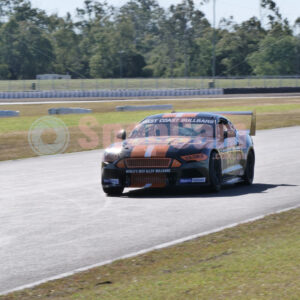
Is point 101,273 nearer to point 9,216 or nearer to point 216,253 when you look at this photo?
point 216,253

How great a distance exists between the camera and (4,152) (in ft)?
72.7

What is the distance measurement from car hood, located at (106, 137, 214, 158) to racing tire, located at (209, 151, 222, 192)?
0.20 m

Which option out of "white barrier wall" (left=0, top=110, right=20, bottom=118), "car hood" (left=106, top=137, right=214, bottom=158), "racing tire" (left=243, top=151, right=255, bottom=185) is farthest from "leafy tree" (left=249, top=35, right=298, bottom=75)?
"car hood" (left=106, top=137, right=214, bottom=158)

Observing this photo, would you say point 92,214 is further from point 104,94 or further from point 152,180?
point 104,94

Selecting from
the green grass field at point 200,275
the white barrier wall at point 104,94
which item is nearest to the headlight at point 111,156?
the green grass field at point 200,275

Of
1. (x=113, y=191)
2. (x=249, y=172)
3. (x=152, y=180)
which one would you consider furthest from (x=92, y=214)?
(x=249, y=172)

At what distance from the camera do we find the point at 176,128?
498 inches

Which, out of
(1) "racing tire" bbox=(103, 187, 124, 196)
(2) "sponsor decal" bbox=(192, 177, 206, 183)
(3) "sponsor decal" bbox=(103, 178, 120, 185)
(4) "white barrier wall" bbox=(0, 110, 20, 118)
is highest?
(2) "sponsor decal" bbox=(192, 177, 206, 183)

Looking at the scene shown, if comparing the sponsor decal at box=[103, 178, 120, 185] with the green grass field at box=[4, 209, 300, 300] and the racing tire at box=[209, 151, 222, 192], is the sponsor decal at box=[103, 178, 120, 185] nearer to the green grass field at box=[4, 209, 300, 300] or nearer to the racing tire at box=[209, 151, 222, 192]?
the racing tire at box=[209, 151, 222, 192]

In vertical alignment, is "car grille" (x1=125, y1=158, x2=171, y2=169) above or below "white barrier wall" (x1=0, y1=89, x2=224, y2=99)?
above

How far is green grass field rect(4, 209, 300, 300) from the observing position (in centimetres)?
574

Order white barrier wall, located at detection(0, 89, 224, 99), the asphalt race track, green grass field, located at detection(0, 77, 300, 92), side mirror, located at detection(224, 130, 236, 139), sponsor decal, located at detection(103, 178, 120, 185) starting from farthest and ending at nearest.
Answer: green grass field, located at detection(0, 77, 300, 92), white barrier wall, located at detection(0, 89, 224, 99), side mirror, located at detection(224, 130, 236, 139), sponsor decal, located at detection(103, 178, 120, 185), the asphalt race track

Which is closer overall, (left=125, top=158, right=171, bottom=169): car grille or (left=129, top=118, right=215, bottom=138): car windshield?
(left=125, top=158, right=171, bottom=169): car grille

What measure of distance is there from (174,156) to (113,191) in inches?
46.1
